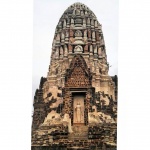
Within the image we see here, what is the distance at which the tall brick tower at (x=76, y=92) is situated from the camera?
274 inches

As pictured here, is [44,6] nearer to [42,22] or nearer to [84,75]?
[42,22]

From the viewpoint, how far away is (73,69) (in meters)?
7.11

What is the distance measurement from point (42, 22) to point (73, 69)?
702 mm

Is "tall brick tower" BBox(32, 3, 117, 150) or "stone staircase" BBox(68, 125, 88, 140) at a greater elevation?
"tall brick tower" BBox(32, 3, 117, 150)

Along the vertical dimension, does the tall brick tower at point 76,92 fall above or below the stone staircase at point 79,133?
above

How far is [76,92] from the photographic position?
707 cm

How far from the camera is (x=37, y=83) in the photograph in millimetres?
7086

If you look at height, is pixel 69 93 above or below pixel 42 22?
below

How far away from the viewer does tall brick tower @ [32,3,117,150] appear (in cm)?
695

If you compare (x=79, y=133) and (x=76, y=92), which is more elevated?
(x=76, y=92)
